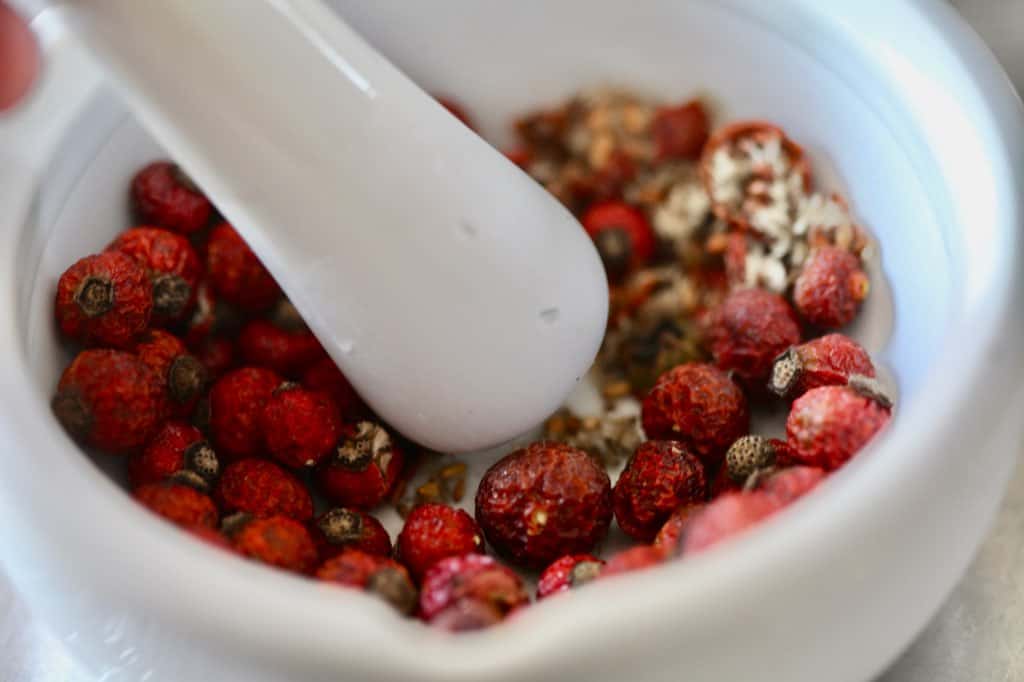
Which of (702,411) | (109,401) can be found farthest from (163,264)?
(702,411)

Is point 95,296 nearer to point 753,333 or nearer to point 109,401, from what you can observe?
point 109,401

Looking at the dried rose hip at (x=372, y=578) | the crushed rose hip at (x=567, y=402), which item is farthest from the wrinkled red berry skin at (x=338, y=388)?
the dried rose hip at (x=372, y=578)

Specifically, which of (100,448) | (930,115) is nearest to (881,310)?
(930,115)

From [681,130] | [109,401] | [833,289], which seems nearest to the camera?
[109,401]

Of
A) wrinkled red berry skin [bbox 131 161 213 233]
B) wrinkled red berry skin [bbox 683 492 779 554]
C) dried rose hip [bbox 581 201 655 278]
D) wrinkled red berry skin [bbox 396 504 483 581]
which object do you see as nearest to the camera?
wrinkled red berry skin [bbox 683 492 779 554]

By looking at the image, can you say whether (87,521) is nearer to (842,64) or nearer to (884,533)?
(884,533)

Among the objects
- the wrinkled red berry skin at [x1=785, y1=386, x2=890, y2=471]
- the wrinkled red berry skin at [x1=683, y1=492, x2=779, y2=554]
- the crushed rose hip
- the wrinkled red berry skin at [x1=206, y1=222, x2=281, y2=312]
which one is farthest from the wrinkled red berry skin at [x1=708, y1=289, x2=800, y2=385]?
the wrinkled red berry skin at [x1=206, y1=222, x2=281, y2=312]

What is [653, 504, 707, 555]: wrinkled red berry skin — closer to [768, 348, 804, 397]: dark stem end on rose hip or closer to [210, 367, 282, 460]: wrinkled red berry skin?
[768, 348, 804, 397]: dark stem end on rose hip
